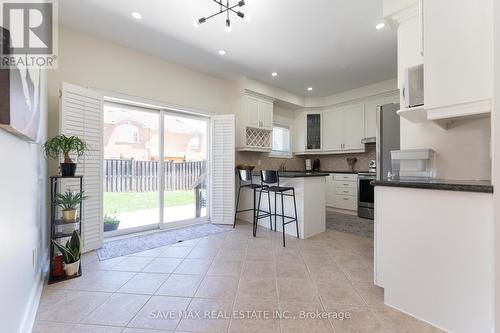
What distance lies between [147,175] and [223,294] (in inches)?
98.4

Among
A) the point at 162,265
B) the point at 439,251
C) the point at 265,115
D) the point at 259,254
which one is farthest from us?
the point at 265,115

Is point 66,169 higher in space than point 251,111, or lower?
lower

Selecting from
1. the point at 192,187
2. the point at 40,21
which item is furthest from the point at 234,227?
the point at 40,21

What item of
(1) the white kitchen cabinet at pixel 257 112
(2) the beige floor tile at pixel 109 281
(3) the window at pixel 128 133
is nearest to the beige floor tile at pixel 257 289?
(2) the beige floor tile at pixel 109 281

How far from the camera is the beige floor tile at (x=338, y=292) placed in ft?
5.70

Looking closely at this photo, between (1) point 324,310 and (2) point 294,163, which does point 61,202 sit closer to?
(1) point 324,310

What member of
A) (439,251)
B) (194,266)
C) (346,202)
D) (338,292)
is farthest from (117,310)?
(346,202)

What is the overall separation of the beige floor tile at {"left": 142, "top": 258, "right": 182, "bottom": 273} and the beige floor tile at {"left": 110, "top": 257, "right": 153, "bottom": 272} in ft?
0.21

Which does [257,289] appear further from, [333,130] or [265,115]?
[333,130]

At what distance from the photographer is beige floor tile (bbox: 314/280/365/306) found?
1.74 meters

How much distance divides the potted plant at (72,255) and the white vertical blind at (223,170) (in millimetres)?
Answer: 2233

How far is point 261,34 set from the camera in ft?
9.78

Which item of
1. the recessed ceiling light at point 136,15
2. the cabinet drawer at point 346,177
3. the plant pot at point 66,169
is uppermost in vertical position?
the recessed ceiling light at point 136,15

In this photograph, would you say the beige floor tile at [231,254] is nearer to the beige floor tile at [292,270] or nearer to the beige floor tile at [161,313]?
the beige floor tile at [292,270]
